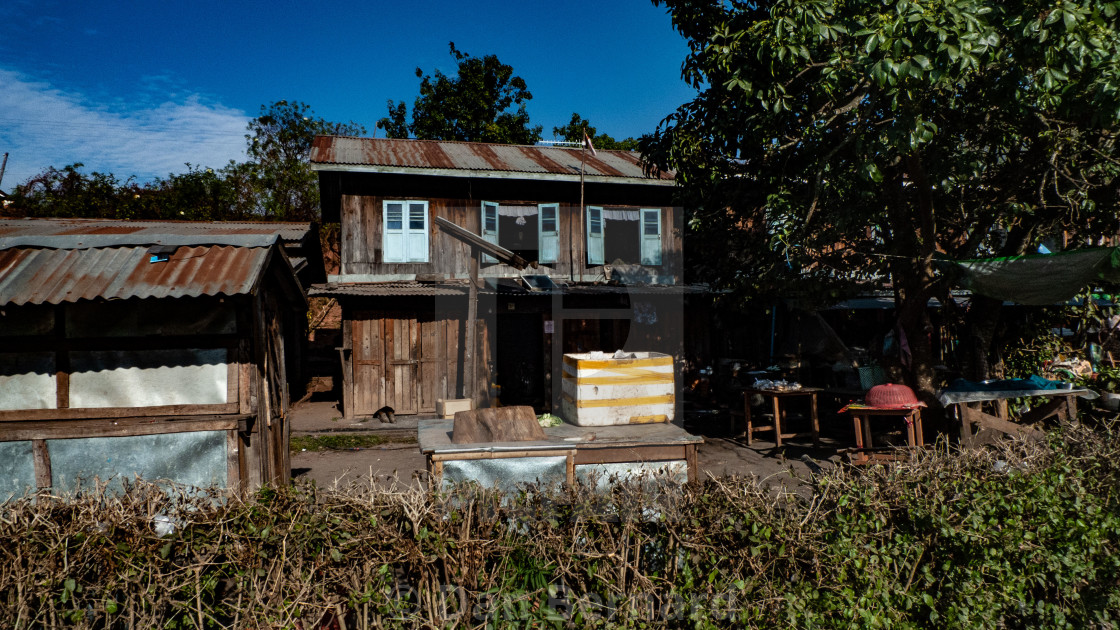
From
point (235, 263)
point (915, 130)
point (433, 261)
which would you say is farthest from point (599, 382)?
point (433, 261)

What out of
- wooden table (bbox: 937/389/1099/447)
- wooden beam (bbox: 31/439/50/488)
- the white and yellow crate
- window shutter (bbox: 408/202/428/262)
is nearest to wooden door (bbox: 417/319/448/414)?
window shutter (bbox: 408/202/428/262)

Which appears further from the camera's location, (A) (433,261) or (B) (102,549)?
(A) (433,261)

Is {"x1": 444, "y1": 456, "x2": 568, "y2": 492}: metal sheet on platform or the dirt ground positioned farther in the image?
the dirt ground

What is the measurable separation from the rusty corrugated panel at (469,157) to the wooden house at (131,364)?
763 centimetres

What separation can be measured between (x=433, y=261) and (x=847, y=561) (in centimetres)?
1144

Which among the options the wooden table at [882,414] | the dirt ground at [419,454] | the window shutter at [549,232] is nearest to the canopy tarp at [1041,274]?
the wooden table at [882,414]

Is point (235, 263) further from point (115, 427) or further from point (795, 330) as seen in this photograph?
point (795, 330)

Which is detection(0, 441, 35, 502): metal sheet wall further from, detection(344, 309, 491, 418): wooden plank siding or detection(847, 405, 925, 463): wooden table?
detection(847, 405, 925, 463): wooden table

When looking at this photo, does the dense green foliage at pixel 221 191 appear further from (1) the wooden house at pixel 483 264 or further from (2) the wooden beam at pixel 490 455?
(2) the wooden beam at pixel 490 455

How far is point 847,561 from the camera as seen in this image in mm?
3543

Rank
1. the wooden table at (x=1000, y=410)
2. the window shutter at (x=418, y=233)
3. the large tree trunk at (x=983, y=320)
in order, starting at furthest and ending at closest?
1. the window shutter at (x=418, y=233)
2. the large tree trunk at (x=983, y=320)
3. the wooden table at (x=1000, y=410)

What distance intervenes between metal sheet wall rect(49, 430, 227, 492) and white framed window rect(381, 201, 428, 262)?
8134mm

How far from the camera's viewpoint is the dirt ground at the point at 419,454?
28.6 feet

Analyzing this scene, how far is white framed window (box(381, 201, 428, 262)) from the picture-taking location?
1359 cm
